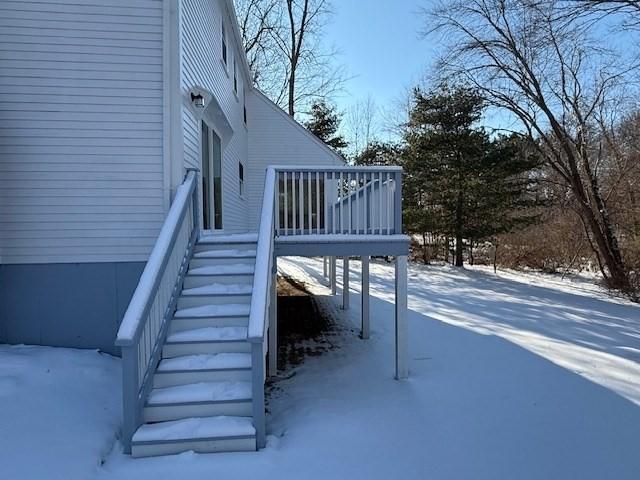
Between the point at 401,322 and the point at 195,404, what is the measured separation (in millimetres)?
2621

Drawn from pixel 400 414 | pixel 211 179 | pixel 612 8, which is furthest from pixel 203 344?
pixel 612 8

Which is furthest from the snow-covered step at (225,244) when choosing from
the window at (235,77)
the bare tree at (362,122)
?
the bare tree at (362,122)

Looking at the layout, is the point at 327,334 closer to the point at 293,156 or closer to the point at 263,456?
the point at 263,456

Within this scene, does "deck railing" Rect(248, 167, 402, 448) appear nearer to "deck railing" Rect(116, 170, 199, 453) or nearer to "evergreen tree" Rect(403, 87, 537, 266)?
"deck railing" Rect(116, 170, 199, 453)

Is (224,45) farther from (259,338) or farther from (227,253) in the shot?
(259,338)

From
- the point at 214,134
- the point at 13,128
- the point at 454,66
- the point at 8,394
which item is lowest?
the point at 8,394

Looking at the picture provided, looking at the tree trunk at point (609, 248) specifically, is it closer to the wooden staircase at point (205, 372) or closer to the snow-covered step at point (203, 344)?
the wooden staircase at point (205, 372)

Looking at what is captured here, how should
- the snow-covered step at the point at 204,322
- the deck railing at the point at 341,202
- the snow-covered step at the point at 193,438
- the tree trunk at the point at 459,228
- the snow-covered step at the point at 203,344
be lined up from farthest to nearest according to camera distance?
the tree trunk at the point at 459,228, the deck railing at the point at 341,202, the snow-covered step at the point at 204,322, the snow-covered step at the point at 203,344, the snow-covered step at the point at 193,438

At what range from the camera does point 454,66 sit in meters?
12.9

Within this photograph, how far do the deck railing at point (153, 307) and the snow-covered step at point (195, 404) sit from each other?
11 cm

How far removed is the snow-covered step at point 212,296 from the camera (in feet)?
15.2

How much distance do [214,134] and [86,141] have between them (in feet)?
9.41

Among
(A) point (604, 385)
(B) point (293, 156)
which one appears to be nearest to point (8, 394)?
(A) point (604, 385)

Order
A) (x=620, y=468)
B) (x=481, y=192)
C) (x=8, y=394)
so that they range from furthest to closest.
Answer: (x=481, y=192)
(x=8, y=394)
(x=620, y=468)
